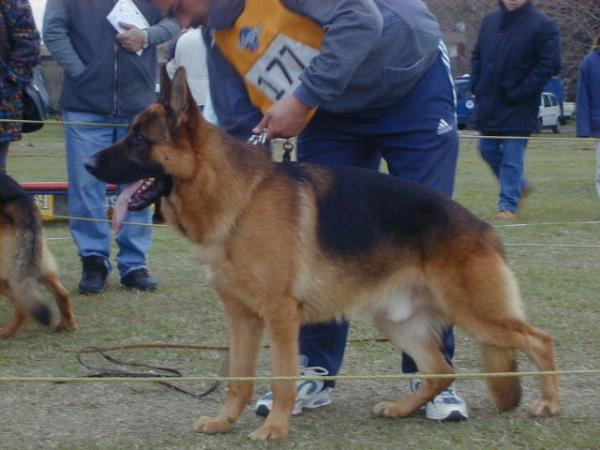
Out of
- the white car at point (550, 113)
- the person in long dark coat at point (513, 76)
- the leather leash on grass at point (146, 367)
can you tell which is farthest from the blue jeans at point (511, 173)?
the white car at point (550, 113)

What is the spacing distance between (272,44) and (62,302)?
2.32 metres

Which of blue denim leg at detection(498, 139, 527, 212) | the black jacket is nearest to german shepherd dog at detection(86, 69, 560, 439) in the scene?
blue denim leg at detection(498, 139, 527, 212)

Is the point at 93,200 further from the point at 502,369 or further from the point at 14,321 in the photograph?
the point at 502,369

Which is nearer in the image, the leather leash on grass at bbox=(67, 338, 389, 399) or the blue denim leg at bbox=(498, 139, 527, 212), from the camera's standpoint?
the leather leash on grass at bbox=(67, 338, 389, 399)

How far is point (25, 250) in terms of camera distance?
541cm

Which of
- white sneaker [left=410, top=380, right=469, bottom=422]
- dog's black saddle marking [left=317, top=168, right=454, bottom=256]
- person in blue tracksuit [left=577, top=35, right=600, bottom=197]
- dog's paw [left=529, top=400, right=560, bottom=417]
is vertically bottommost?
white sneaker [left=410, top=380, right=469, bottom=422]

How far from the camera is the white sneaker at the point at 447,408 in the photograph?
415 cm

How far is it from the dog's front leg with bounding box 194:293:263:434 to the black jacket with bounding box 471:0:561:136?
686 cm

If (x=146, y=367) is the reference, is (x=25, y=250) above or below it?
above

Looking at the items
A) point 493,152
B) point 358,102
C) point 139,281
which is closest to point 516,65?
point 493,152

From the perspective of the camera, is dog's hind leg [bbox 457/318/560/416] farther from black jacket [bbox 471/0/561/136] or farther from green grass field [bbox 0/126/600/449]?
black jacket [bbox 471/0/561/136]

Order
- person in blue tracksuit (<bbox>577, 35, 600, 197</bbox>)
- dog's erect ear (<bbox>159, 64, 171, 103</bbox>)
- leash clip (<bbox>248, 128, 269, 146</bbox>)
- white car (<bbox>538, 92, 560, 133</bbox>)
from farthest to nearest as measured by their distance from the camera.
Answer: white car (<bbox>538, 92, 560, 133</bbox>) < person in blue tracksuit (<bbox>577, 35, 600, 197</bbox>) < leash clip (<bbox>248, 128, 269, 146</bbox>) < dog's erect ear (<bbox>159, 64, 171, 103</bbox>)

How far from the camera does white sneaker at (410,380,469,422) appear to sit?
163 inches

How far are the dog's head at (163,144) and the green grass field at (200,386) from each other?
1044 millimetres
